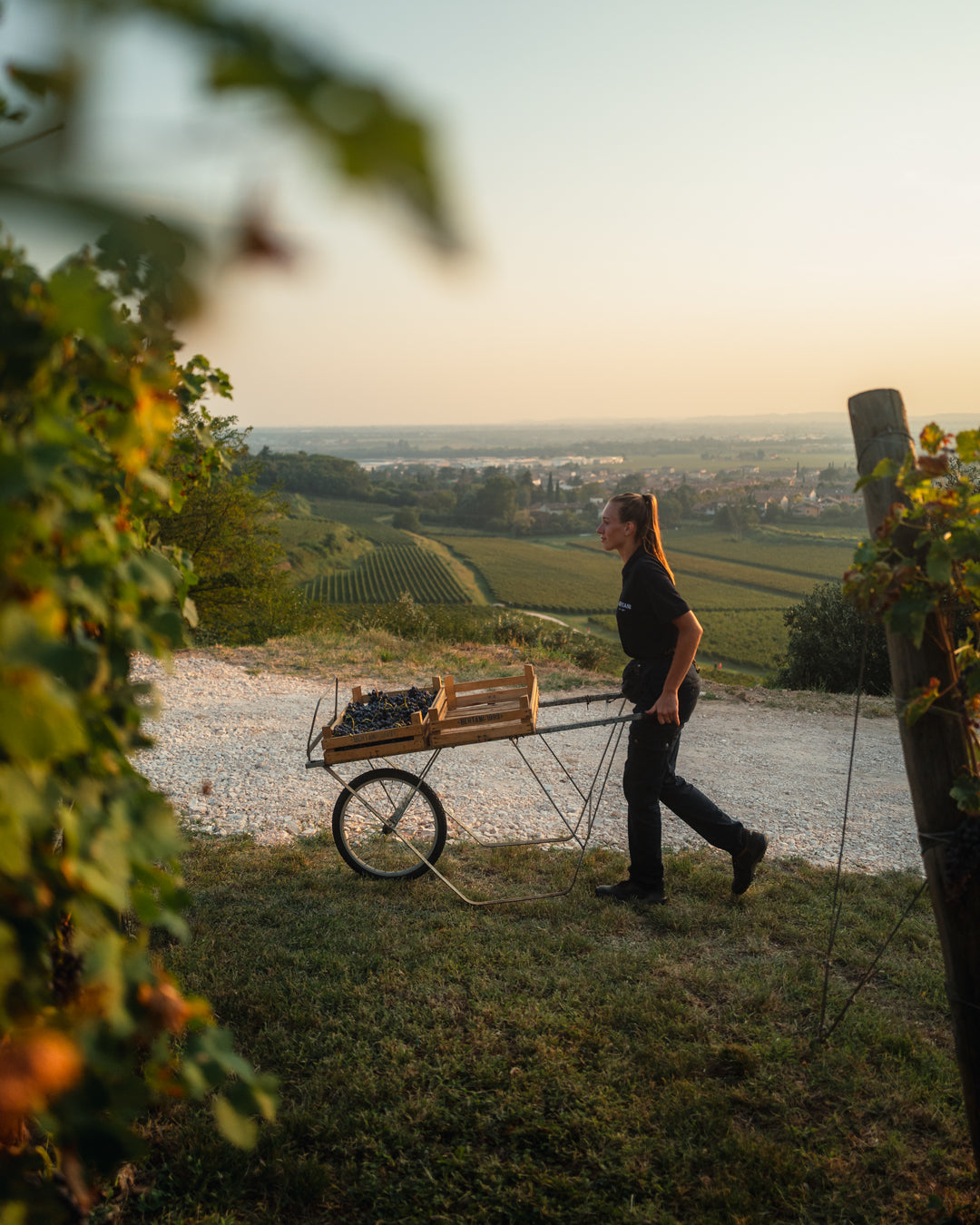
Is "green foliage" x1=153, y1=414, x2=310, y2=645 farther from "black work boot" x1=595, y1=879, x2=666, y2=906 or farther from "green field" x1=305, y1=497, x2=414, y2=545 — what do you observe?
"green field" x1=305, y1=497, x2=414, y2=545

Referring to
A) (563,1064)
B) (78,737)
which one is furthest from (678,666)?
(78,737)

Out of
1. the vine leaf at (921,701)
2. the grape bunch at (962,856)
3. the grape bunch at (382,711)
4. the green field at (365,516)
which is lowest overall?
the grape bunch at (382,711)

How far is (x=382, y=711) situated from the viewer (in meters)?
5.01

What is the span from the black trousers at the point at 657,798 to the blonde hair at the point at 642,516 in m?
0.80

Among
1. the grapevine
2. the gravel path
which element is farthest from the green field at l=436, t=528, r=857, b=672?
the grapevine

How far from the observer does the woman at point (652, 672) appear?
4375mm

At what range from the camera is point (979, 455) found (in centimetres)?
247

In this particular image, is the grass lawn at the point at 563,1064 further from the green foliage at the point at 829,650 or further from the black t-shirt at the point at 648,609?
the green foliage at the point at 829,650

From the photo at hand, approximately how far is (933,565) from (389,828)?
387 centimetres

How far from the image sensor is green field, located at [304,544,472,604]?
5672cm

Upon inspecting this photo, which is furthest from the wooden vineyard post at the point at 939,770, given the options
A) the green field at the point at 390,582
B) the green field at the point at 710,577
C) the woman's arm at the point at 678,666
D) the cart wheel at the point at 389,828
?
the green field at the point at 390,582

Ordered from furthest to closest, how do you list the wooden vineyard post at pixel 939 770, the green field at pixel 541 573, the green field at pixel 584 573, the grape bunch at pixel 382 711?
the green field at pixel 541 573
the green field at pixel 584 573
the grape bunch at pixel 382 711
the wooden vineyard post at pixel 939 770

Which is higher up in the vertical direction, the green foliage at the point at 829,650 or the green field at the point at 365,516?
the green field at the point at 365,516

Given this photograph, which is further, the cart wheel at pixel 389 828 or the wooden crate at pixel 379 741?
the cart wheel at pixel 389 828
